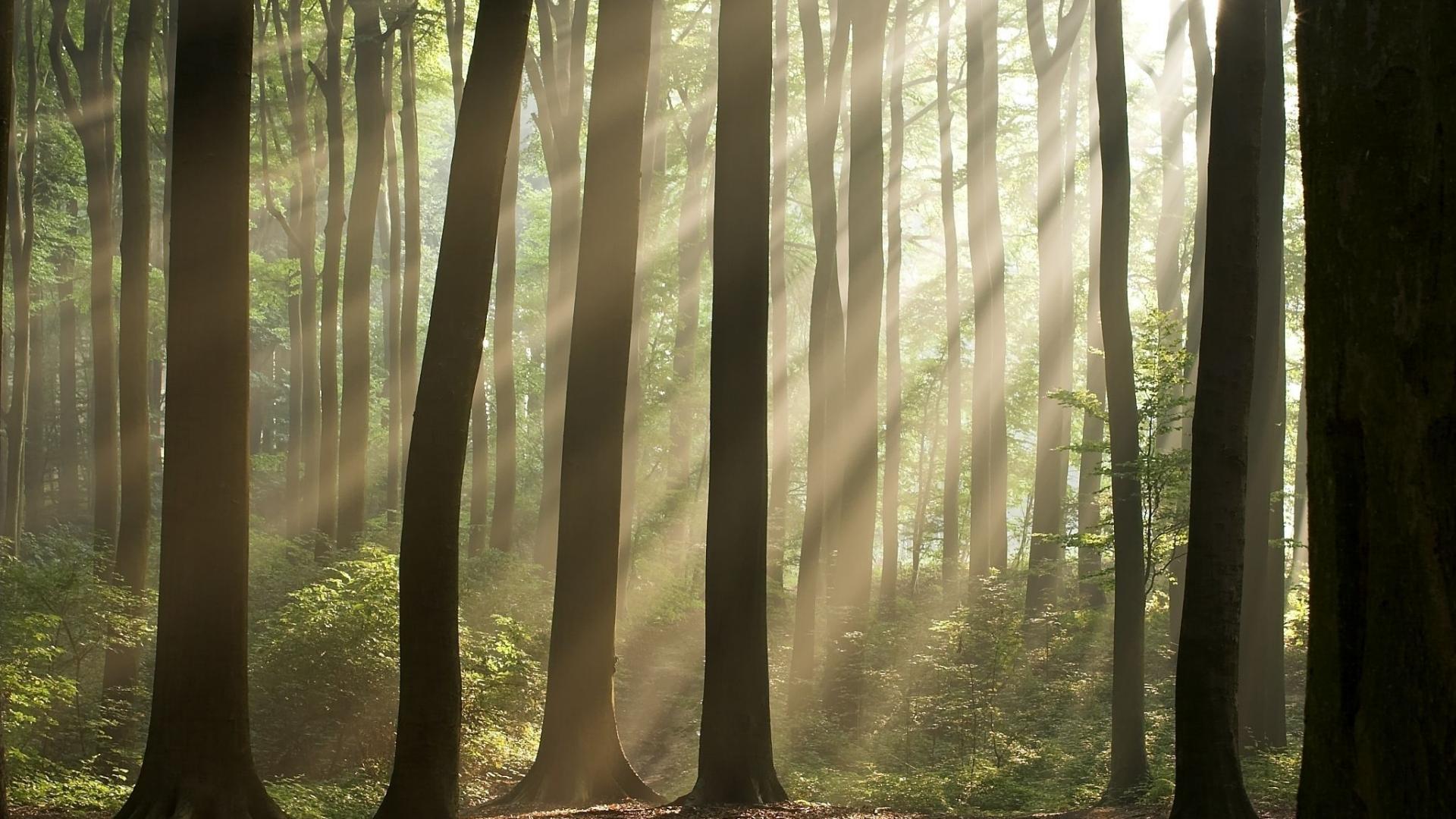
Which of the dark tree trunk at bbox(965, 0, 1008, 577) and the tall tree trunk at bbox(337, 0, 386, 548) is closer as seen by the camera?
the tall tree trunk at bbox(337, 0, 386, 548)

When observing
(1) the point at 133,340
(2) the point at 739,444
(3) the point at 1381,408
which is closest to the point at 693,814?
(2) the point at 739,444

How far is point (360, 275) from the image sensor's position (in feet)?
75.3

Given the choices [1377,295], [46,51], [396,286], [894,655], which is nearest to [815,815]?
[1377,295]

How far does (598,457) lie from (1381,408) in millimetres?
8692

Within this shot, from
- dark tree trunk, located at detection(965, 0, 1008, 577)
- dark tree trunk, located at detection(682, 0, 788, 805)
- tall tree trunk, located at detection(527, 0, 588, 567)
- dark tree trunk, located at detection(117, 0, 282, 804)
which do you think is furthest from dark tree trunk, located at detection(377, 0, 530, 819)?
dark tree trunk, located at detection(965, 0, 1008, 577)

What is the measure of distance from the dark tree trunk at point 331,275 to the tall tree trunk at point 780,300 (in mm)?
8976

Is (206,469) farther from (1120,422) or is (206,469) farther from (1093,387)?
(1093,387)

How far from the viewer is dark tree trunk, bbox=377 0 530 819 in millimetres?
8016

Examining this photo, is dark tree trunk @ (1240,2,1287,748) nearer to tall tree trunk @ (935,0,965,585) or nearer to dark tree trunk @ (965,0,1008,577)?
dark tree trunk @ (965,0,1008,577)

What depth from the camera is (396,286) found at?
28.2 meters

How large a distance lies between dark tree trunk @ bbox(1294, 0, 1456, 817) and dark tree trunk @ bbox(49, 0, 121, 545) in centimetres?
2000

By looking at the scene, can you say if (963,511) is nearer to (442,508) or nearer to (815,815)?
(815,815)

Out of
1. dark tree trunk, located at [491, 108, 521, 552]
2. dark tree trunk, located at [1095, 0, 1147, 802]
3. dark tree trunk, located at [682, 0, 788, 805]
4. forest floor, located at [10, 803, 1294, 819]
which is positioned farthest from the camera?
dark tree trunk, located at [491, 108, 521, 552]

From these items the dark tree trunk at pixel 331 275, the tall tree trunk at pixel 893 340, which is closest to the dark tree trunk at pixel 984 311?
the tall tree trunk at pixel 893 340
